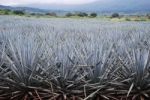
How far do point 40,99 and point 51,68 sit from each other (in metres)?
0.33

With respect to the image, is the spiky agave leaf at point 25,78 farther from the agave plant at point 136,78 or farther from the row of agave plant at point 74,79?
the agave plant at point 136,78

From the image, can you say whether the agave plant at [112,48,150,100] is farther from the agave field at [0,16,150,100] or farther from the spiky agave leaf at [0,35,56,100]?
the spiky agave leaf at [0,35,56,100]

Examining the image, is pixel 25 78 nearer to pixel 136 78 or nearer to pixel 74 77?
pixel 74 77

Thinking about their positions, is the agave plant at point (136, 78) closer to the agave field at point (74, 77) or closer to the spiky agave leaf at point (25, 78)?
the agave field at point (74, 77)

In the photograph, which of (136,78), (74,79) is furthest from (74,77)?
(136,78)

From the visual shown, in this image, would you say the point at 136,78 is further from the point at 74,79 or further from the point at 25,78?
the point at 25,78

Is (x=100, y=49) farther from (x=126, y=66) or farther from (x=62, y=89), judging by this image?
(x=62, y=89)

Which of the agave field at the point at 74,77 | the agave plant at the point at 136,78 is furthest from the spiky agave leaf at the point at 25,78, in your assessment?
the agave plant at the point at 136,78

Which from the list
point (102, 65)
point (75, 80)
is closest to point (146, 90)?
point (102, 65)

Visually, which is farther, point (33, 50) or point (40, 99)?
point (33, 50)

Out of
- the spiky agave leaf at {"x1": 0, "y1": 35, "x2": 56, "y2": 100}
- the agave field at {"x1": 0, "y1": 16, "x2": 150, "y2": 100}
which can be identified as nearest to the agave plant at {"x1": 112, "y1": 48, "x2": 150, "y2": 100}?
the agave field at {"x1": 0, "y1": 16, "x2": 150, "y2": 100}

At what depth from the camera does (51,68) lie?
11.2ft

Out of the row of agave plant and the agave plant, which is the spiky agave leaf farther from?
the agave plant

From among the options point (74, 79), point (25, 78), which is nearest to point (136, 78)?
point (74, 79)
